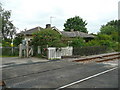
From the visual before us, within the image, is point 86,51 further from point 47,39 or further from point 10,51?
point 10,51

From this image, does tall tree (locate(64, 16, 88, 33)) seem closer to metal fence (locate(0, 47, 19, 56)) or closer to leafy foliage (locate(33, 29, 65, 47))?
metal fence (locate(0, 47, 19, 56))

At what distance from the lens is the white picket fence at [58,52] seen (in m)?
13.1

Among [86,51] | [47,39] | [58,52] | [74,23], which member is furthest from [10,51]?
[74,23]

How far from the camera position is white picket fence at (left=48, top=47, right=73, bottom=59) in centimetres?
1313

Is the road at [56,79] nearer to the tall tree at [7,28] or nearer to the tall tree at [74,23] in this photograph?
the tall tree at [7,28]

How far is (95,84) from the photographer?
502 cm

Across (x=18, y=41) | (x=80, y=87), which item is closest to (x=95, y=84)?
(x=80, y=87)

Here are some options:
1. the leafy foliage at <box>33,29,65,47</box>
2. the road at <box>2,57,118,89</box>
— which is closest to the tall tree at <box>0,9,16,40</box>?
the leafy foliage at <box>33,29,65,47</box>

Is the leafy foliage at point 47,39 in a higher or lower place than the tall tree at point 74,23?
lower

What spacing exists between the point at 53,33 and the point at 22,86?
10.3 metres

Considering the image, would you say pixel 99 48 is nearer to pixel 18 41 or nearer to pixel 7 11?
pixel 18 41

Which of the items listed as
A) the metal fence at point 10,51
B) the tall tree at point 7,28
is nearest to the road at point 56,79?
the metal fence at point 10,51

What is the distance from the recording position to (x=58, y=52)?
1368 centimetres

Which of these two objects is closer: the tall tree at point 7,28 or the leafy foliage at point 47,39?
the leafy foliage at point 47,39
